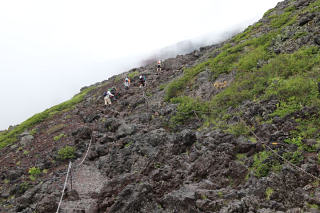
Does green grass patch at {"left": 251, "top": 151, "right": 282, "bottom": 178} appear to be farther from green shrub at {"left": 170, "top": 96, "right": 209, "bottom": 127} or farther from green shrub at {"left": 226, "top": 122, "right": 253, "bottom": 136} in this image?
green shrub at {"left": 170, "top": 96, "right": 209, "bottom": 127}

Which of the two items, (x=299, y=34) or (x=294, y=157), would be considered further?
(x=299, y=34)

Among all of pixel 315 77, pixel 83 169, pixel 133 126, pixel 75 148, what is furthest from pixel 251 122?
pixel 75 148

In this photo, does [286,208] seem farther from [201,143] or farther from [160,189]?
[201,143]

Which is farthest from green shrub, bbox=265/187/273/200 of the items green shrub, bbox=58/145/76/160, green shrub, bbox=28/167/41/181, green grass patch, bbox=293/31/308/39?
green shrub, bbox=28/167/41/181

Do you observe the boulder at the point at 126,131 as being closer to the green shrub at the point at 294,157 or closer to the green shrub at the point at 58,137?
the green shrub at the point at 58,137

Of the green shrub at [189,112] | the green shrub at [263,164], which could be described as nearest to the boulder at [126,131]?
the green shrub at [189,112]

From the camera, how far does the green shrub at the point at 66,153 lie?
1683cm

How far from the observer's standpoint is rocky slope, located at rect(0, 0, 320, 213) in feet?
23.2

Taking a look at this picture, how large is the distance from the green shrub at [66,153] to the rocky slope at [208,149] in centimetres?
8

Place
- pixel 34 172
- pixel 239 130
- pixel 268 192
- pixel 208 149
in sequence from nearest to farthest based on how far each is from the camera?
pixel 268 192 < pixel 208 149 < pixel 239 130 < pixel 34 172

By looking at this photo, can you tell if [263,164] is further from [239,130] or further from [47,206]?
[47,206]

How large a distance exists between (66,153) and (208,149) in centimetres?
1175

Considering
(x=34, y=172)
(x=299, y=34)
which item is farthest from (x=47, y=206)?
(x=299, y=34)

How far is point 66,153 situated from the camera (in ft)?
55.9
